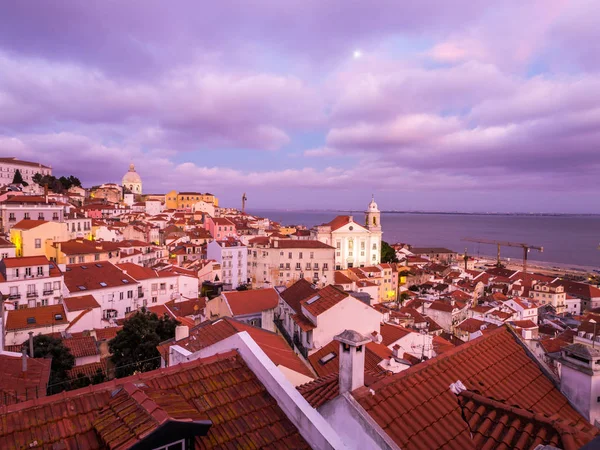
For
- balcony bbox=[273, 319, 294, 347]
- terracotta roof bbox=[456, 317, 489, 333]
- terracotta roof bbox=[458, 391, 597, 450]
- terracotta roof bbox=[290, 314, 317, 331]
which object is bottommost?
terracotta roof bbox=[456, 317, 489, 333]

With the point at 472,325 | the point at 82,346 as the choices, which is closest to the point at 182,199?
the point at 472,325

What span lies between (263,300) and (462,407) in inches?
723

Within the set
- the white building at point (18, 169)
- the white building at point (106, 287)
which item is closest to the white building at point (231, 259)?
the white building at point (106, 287)

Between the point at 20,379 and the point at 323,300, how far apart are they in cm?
994

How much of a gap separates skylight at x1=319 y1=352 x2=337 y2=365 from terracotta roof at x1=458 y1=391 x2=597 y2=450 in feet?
29.9

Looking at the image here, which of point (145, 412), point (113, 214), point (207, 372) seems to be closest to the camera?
point (145, 412)

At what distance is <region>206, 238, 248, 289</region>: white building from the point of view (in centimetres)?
4762

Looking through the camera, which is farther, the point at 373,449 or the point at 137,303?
the point at 137,303

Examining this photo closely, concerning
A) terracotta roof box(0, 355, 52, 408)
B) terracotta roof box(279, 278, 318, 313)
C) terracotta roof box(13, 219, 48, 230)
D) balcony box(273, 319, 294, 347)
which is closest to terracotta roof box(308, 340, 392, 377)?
balcony box(273, 319, 294, 347)

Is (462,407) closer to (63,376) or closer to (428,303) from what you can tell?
(63,376)

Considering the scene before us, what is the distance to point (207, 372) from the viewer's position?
3957mm

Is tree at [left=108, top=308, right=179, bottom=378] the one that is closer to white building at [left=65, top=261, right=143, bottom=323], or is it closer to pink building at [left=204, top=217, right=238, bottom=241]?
white building at [left=65, top=261, right=143, bottom=323]

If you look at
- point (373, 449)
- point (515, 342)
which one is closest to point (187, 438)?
point (373, 449)

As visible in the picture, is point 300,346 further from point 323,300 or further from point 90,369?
point 90,369
